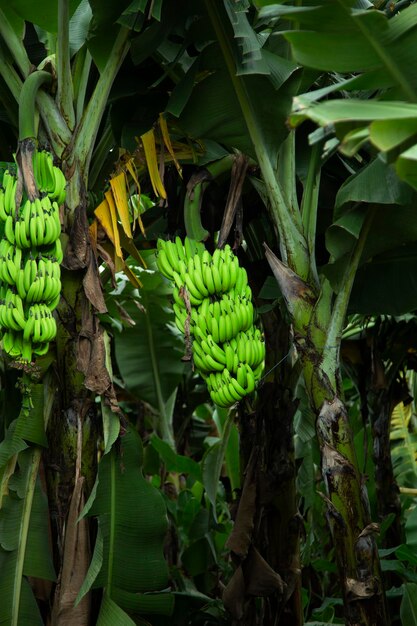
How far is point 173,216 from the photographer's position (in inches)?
81.7

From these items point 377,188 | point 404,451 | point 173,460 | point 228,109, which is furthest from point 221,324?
point 404,451

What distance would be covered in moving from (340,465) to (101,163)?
1133mm

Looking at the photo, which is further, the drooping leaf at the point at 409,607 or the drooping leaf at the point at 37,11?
the drooping leaf at the point at 409,607

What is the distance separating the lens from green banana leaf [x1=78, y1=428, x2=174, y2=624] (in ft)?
6.36

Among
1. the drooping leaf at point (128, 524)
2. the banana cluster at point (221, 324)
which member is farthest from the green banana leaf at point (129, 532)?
the banana cluster at point (221, 324)

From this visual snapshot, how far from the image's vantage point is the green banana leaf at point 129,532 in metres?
1.94

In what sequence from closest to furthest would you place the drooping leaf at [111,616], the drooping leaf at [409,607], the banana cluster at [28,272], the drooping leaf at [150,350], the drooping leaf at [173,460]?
the banana cluster at [28,272], the drooping leaf at [111,616], the drooping leaf at [409,607], the drooping leaf at [173,460], the drooping leaf at [150,350]

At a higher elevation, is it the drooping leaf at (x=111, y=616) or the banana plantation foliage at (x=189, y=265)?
the banana plantation foliage at (x=189, y=265)

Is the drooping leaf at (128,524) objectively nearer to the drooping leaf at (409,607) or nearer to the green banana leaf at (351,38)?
the drooping leaf at (409,607)

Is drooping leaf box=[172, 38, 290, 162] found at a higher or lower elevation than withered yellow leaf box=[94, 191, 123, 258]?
higher

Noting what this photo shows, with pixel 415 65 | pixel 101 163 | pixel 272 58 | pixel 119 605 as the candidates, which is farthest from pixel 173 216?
pixel 119 605

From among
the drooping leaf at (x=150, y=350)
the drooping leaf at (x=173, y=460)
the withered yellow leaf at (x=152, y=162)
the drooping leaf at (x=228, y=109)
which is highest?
the drooping leaf at (x=228, y=109)

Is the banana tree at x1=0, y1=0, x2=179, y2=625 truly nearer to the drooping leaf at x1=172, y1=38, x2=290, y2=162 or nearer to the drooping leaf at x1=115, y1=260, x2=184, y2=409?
the drooping leaf at x1=172, y1=38, x2=290, y2=162

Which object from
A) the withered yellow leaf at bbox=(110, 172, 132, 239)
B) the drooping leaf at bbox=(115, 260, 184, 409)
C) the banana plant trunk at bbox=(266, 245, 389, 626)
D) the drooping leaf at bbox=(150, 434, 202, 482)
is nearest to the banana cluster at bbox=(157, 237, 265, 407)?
the banana plant trunk at bbox=(266, 245, 389, 626)
